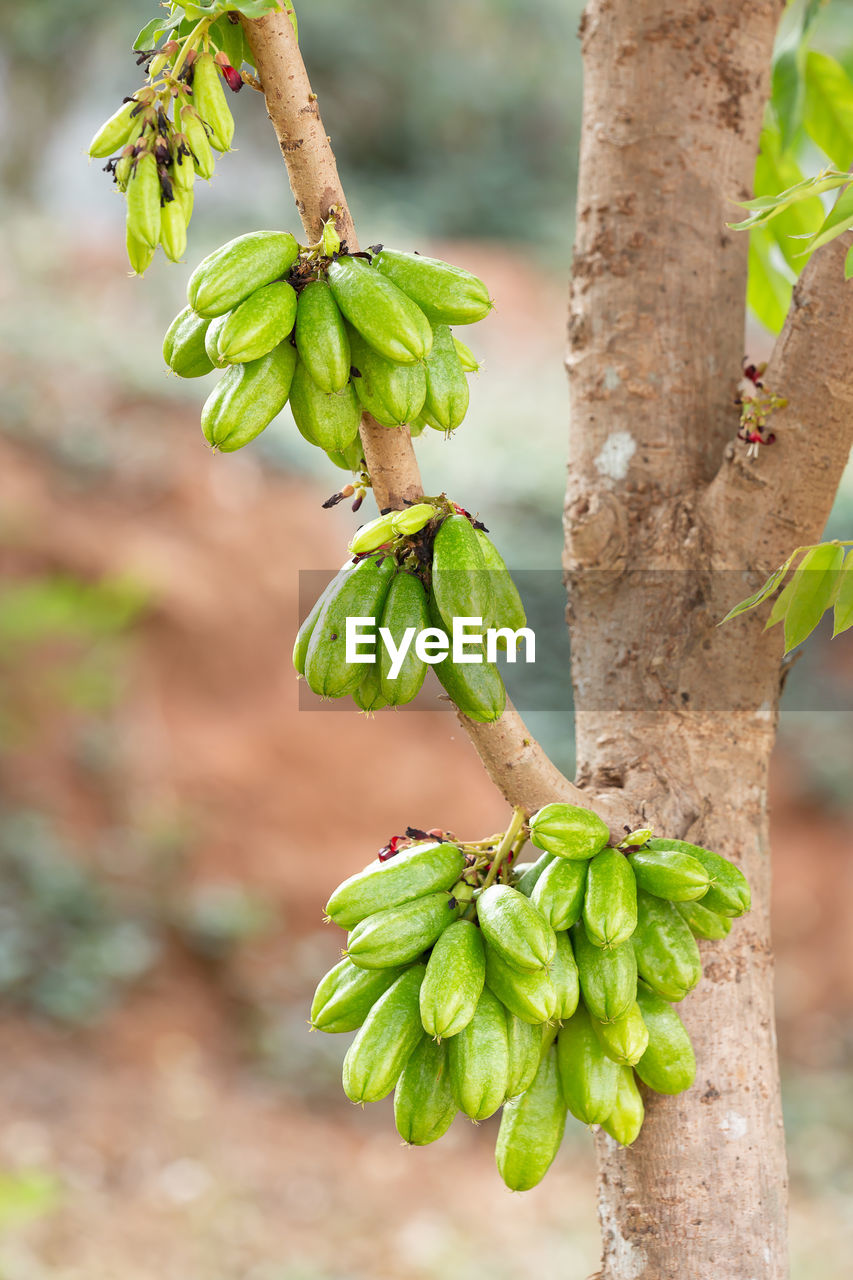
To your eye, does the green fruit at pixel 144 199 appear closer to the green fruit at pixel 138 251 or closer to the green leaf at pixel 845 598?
the green fruit at pixel 138 251

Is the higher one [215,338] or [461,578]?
[215,338]

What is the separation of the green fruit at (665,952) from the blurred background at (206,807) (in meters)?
1.78

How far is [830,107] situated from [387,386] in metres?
0.96

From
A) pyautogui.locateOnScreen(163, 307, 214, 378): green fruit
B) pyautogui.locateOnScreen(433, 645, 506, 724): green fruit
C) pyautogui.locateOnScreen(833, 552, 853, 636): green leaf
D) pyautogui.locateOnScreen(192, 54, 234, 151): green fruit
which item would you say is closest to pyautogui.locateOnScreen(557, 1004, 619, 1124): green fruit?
pyautogui.locateOnScreen(433, 645, 506, 724): green fruit

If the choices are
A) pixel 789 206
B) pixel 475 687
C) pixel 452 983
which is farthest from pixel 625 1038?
pixel 789 206

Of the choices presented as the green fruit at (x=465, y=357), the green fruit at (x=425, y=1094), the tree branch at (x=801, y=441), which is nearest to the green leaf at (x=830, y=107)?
the tree branch at (x=801, y=441)

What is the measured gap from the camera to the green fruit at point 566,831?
907mm

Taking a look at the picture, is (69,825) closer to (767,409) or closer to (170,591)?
(170,591)

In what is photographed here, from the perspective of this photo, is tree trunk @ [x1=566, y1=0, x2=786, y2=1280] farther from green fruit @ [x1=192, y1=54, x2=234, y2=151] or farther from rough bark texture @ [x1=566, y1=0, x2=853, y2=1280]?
green fruit @ [x1=192, y1=54, x2=234, y2=151]

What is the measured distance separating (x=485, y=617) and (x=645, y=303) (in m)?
0.51

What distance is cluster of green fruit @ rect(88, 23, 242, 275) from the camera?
80 cm

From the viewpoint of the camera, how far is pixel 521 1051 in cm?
90

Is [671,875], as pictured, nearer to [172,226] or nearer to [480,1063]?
[480,1063]

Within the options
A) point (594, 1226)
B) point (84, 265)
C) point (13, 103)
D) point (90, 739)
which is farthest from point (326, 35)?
point (594, 1226)
